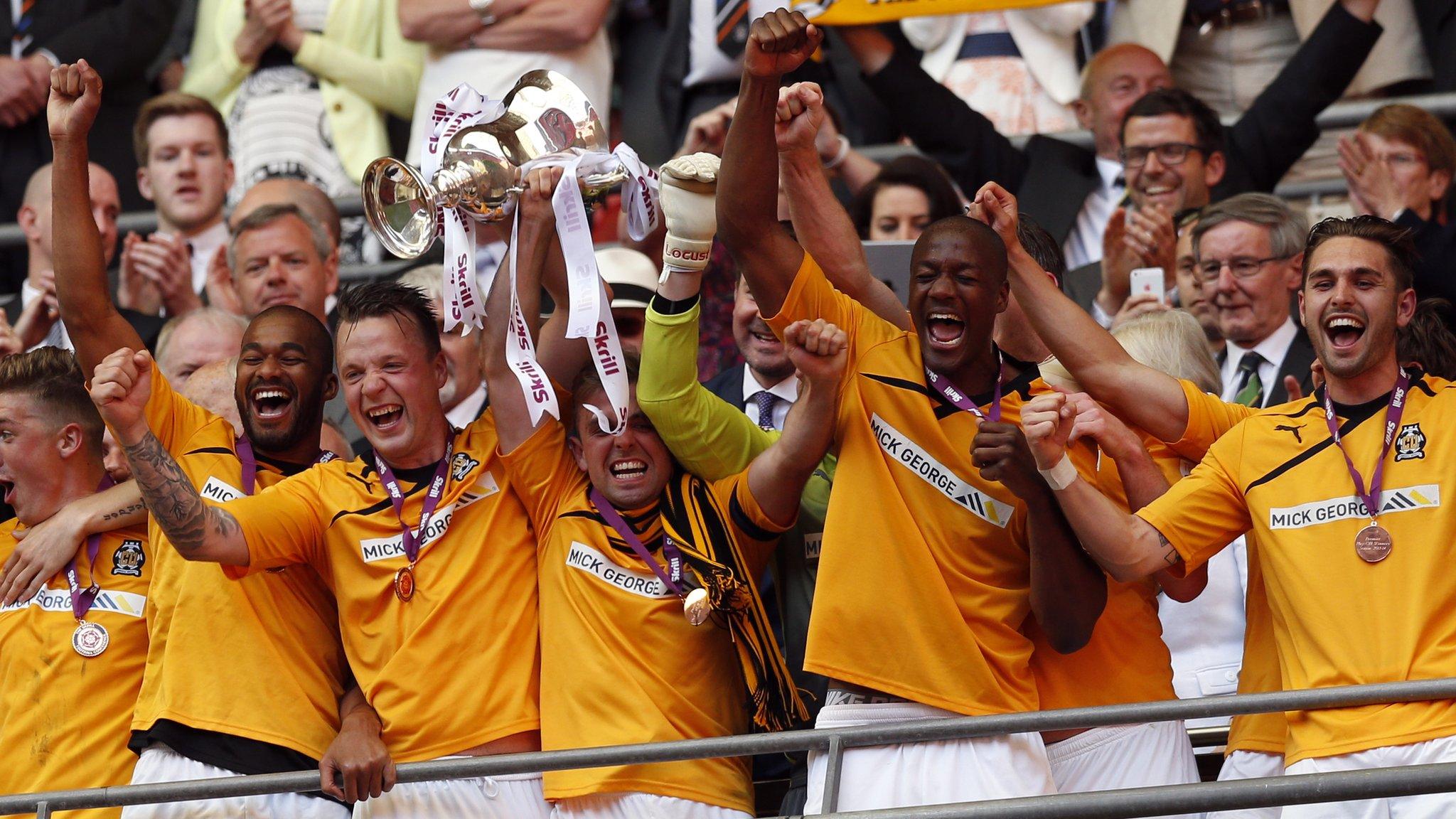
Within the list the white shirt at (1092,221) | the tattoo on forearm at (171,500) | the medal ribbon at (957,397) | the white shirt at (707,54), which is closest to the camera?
the medal ribbon at (957,397)

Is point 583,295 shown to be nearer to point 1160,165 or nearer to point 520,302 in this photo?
point 520,302

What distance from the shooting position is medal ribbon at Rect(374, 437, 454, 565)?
5039 mm

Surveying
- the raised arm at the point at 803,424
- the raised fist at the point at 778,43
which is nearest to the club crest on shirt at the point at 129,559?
the raised arm at the point at 803,424

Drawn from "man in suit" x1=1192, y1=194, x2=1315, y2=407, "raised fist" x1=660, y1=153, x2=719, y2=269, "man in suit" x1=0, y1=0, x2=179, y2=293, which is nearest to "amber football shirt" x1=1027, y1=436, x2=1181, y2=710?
"raised fist" x1=660, y1=153, x2=719, y2=269

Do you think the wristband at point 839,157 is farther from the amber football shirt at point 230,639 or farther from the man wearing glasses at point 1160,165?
the amber football shirt at point 230,639

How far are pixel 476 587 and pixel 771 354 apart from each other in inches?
50.5

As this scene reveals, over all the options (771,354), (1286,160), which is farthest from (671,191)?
(1286,160)

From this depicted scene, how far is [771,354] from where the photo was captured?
5.81m

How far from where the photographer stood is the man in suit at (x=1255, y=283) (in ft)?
20.9

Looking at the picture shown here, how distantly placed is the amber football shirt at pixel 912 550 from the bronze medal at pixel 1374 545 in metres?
0.78

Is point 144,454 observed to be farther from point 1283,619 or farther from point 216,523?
point 1283,619

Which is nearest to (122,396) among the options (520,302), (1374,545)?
(520,302)

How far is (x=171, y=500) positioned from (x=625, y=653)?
1.19 meters

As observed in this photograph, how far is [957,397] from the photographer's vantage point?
4.70 metres
